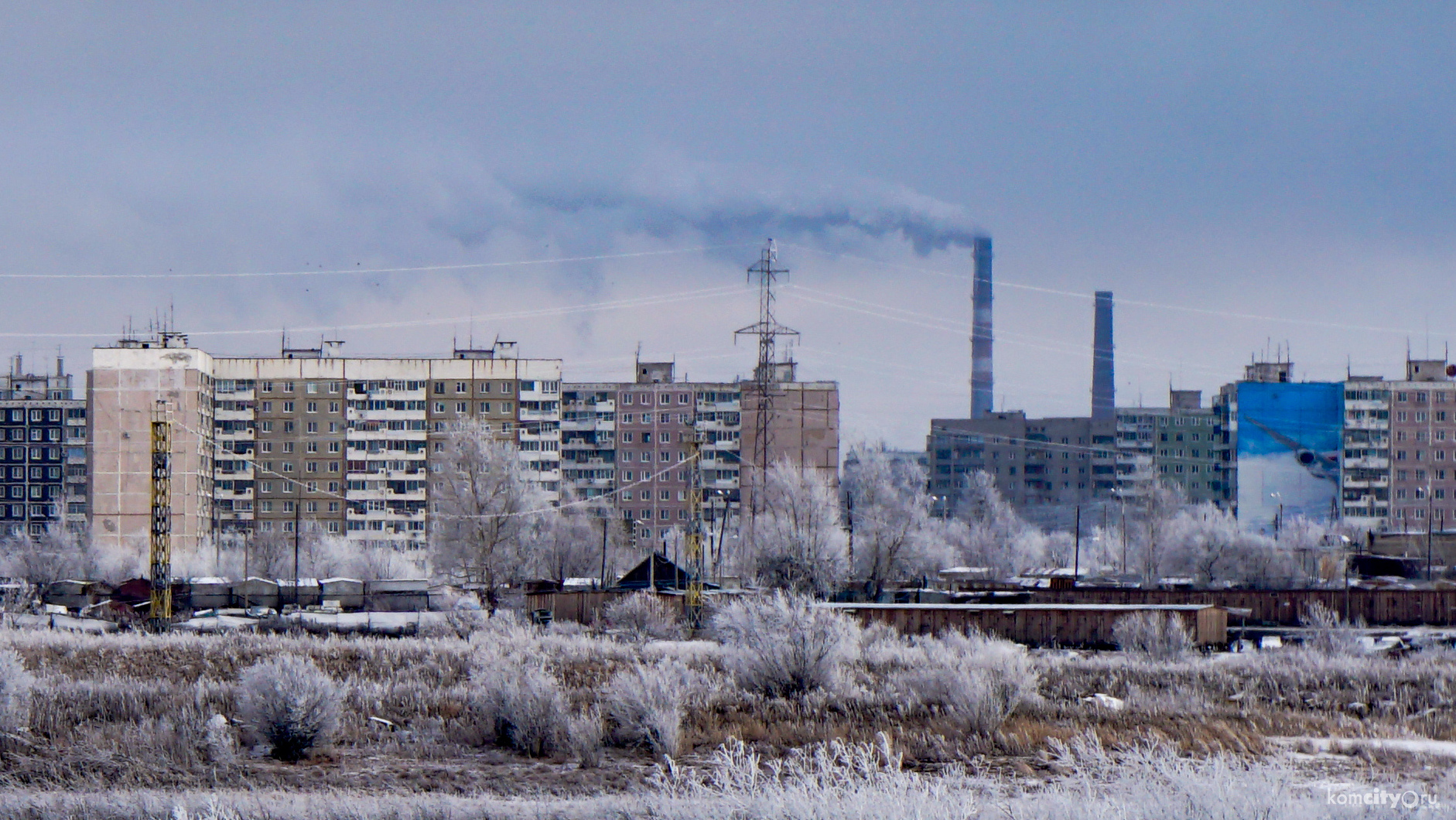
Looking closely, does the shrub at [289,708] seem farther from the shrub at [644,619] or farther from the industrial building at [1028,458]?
the industrial building at [1028,458]

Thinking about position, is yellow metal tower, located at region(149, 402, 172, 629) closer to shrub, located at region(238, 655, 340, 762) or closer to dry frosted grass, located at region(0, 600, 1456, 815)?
dry frosted grass, located at region(0, 600, 1456, 815)

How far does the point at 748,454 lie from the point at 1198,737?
263ft

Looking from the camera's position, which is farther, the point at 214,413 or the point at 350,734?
the point at 214,413

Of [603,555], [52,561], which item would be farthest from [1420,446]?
[52,561]

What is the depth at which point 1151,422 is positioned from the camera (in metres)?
124

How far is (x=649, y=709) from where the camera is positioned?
1625 centimetres

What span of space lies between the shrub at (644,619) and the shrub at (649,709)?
1782 centimetres

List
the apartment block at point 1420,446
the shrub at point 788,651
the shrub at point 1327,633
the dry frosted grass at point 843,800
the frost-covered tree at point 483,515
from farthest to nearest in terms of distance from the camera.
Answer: the apartment block at point 1420,446, the frost-covered tree at point 483,515, the shrub at point 1327,633, the shrub at point 788,651, the dry frosted grass at point 843,800

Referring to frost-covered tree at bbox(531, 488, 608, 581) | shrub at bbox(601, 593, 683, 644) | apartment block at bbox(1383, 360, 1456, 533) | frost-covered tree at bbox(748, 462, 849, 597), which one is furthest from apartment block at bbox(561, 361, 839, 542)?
shrub at bbox(601, 593, 683, 644)

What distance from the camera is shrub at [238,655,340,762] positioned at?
615 inches

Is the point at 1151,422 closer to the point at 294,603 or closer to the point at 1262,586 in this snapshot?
the point at 1262,586

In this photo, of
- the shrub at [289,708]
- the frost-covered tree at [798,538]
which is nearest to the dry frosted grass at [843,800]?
the shrub at [289,708]

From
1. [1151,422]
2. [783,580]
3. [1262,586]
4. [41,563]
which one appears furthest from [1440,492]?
[41,563]

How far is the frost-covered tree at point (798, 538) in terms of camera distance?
54688mm
